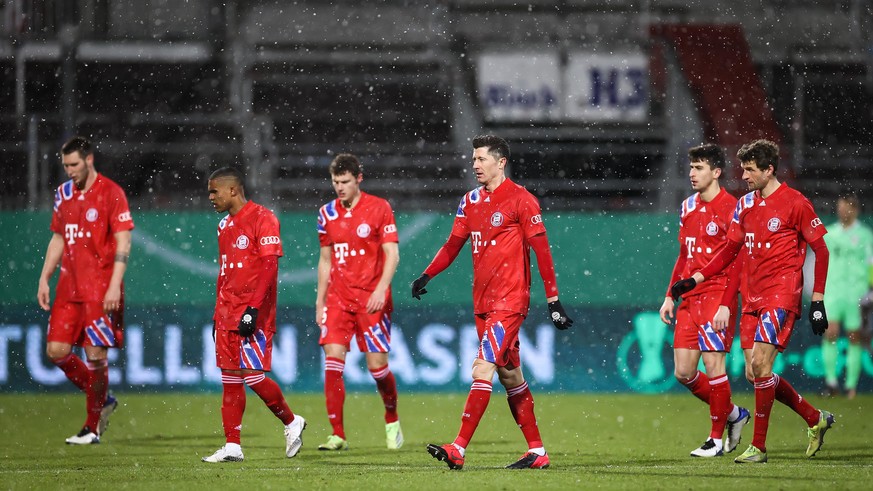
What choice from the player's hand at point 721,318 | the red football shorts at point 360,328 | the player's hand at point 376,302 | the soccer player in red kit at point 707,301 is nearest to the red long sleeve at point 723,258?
the player's hand at point 721,318

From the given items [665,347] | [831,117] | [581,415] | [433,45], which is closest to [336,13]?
[433,45]

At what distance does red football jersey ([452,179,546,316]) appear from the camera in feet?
26.6

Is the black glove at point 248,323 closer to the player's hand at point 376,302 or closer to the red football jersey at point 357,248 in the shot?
the player's hand at point 376,302

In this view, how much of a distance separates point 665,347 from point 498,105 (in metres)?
7.95

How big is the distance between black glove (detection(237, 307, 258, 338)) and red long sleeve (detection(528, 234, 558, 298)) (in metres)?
1.92

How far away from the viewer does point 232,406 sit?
8812 mm

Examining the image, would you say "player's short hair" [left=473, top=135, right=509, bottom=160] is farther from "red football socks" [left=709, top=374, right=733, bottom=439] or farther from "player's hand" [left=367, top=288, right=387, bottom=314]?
"red football socks" [left=709, top=374, right=733, bottom=439]

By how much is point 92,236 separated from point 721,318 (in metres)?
4.92

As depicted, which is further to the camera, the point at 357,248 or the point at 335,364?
the point at 357,248

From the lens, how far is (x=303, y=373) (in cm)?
1457

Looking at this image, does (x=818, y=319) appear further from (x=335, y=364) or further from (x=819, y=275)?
(x=335, y=364)

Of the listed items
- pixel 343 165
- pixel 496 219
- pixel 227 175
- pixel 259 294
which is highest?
pixel 343 165

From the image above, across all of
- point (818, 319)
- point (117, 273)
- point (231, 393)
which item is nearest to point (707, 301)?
point (818, 319)

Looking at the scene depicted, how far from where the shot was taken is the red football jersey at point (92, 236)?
10250 mm
